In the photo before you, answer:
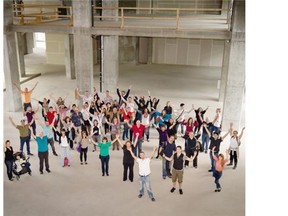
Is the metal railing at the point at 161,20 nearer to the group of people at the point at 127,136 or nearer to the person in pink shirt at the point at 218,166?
the group of people at the point at 127,136

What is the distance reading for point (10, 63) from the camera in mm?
15000

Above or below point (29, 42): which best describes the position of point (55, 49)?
above

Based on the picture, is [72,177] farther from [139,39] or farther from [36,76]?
[139,39]

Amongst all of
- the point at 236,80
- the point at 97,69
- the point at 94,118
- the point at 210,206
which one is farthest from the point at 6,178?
the point at 97,69

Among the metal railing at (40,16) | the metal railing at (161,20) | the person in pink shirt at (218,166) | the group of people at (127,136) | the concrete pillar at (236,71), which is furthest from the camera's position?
the metal railing at (40,16)

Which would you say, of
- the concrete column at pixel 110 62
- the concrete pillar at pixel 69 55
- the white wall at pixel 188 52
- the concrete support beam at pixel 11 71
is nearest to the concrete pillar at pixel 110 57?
the concrete column at pixel 110 62

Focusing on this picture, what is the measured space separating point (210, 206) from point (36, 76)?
17114 mm

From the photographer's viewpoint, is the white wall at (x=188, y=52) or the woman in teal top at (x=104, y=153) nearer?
the woman in teal top at (x=104, y=153)

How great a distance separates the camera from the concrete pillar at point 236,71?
40.3ft

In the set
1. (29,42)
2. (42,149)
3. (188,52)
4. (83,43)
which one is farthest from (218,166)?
(29,42)

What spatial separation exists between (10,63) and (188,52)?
16.2m

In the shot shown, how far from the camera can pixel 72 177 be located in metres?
10.1

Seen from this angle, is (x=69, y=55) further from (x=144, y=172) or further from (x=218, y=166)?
(x=218, y=166)

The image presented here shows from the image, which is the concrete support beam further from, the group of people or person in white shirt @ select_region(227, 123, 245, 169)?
person in white shirt @ select_region(227, 123, 245, 169)
